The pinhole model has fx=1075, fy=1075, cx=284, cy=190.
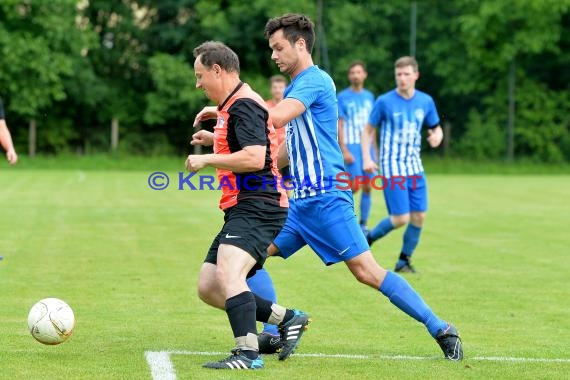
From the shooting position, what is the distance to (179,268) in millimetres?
11320

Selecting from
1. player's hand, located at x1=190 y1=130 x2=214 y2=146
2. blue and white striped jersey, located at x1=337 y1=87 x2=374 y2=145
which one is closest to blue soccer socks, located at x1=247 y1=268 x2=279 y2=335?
player's hand, located at x1=190 y1=130 x2=214 y2=146

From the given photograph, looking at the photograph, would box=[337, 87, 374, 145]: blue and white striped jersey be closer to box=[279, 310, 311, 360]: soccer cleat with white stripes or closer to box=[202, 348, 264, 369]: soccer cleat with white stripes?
box=[279, 310, 311, 360]: soccer cleat with white stripes

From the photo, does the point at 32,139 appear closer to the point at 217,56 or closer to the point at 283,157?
the point at 283,157

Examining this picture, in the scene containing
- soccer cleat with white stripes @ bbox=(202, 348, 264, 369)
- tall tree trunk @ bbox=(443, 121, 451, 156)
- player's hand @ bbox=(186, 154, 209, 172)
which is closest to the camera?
player's hand @ bbox=(186, 154, 209, 172)

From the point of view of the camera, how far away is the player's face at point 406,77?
11.2 m

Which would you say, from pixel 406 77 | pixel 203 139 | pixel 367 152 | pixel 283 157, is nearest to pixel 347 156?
pixel 367 152

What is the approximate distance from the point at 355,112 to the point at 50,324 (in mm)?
10877

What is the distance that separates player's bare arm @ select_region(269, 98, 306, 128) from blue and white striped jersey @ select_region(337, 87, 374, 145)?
35.0ft

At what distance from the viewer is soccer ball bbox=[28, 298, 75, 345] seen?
657 cm

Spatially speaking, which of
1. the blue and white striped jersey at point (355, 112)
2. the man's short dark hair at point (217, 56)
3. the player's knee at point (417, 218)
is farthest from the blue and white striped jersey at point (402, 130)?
the man's short dark hair at point (217, 56)

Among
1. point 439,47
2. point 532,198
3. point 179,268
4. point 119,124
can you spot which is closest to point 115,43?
point 119,124

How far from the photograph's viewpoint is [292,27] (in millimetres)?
6449

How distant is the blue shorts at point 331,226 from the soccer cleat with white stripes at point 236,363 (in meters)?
0.82

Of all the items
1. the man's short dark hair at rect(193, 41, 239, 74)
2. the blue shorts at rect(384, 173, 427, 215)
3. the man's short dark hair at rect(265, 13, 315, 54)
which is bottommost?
the blue shorts at rect(384, 173, 427, 215)
